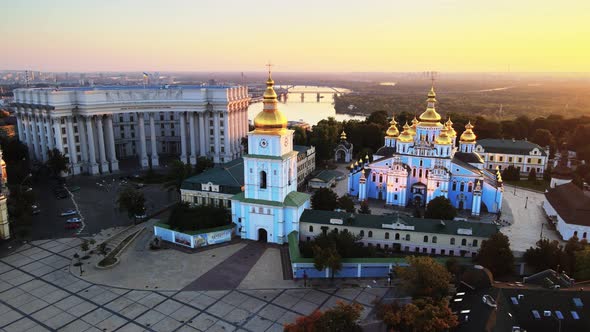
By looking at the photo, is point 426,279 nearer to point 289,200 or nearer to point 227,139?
point 289,200

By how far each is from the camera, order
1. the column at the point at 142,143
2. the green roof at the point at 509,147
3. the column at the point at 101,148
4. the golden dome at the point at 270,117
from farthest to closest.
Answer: the column at the point at 142,143 → the green roof at the point at 509,147 → the column at the point at 101,148 → the golden dome at the point at 270,117

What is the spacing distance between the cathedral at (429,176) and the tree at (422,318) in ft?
90.9

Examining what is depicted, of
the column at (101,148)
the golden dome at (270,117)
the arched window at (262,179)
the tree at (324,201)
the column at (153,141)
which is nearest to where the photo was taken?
the golden dome at (270,117)

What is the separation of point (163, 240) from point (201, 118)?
117 ft

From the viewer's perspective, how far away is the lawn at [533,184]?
6081 centimetres

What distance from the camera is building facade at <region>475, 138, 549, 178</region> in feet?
225

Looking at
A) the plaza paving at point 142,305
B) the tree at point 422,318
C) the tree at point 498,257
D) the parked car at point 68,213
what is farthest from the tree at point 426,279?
the parked car at point 68,213

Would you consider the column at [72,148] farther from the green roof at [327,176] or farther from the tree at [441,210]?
the tree at [441,210]

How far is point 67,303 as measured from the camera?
30875 mm

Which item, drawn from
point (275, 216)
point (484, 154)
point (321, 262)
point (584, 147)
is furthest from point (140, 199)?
point (584, 147)

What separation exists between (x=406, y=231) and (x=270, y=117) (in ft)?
52.3

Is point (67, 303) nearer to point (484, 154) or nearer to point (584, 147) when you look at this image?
point (484, 154)

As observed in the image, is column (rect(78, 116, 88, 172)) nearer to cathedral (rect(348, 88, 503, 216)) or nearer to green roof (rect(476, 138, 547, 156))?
cathedral (rect(348, 88, 503, 216))

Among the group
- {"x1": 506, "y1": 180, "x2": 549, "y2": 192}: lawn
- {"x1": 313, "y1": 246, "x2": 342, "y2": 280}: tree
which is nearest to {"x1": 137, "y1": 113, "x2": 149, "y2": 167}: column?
{"x1": 313, "y1": 246, "x2": 342, "y2": 280}: tree
